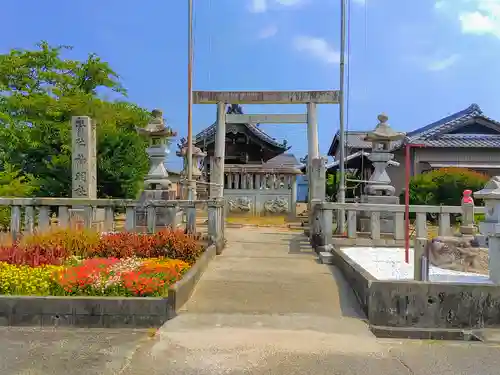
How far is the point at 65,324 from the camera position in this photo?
5109mm

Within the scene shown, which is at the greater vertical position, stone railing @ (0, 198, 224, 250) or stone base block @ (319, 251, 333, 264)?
stone railing @ (0, 198, 224, 250)

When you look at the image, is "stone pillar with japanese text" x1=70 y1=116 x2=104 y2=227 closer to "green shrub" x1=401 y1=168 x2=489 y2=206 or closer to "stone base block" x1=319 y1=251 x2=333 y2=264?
"stone base block" x1=319 y1=251 x2=333 y2=264

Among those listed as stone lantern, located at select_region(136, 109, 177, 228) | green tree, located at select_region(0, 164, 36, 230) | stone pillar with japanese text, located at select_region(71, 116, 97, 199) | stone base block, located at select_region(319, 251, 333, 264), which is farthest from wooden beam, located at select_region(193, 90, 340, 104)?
stone base block, located at select_region(319, 251, 333, 264)

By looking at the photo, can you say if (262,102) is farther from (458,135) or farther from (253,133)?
(458,135)

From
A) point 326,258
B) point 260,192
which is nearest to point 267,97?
point 260,192

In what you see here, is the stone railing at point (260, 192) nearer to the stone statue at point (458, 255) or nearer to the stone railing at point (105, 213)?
the stone railing at point (105, 213)

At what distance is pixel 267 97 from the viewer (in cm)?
1623

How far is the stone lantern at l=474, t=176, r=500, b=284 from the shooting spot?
575cm

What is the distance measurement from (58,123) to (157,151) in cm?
887

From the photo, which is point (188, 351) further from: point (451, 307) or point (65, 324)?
point (451, 307)

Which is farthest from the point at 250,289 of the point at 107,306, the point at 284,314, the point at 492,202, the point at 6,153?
the point at 6,153

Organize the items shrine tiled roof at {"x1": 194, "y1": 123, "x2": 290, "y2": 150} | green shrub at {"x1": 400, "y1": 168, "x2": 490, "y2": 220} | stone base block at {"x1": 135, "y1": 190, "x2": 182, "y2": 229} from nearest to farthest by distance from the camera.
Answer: stone base block at {"x1": 135, "y1": 190, "x2": 182, "y2": 229}
green shrub at {"x1": 400, "y1": 168, "x2": 490, "y2": 220}
shrine tiled roof at {"x1": 194, "y1": 123, "x2": 290, "y2": 150}

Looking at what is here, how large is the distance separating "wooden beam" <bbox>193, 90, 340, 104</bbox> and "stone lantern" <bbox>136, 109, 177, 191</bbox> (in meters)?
5.75

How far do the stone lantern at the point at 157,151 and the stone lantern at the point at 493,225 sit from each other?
23.0 ft
